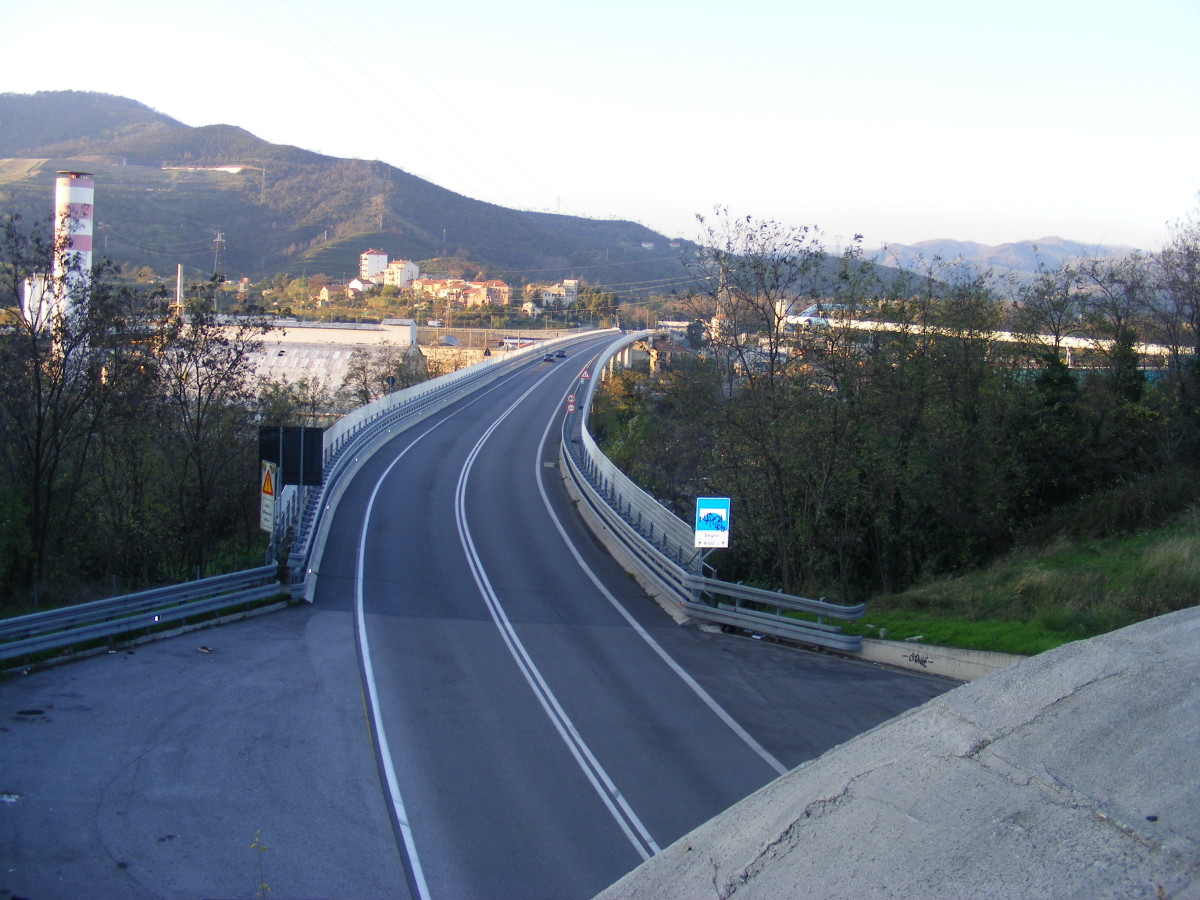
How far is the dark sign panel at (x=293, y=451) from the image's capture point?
1811 cm

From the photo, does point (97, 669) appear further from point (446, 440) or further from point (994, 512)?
point (446, 440)

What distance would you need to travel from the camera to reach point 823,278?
61.5 feet

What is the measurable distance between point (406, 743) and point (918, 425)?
548 inches

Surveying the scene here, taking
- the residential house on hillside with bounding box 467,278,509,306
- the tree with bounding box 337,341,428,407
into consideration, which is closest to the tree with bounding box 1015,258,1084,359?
the tree with bounding box 337,341,428,407

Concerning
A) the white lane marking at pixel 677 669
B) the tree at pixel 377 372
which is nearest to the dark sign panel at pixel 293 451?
the white lane marking at pixel 677 669

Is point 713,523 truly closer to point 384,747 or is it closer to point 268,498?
point 384,747

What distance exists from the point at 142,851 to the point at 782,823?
5.01m

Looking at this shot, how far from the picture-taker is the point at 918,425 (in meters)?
20.0

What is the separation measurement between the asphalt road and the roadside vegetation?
4.02 meters

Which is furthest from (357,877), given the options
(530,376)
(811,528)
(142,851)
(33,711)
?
(530,376)

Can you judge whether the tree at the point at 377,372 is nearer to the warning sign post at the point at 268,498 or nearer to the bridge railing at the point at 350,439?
the bridge railing at the point at 350,439

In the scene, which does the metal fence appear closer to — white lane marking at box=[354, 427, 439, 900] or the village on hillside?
white lane marking at box=[354, 427, 439, 900]

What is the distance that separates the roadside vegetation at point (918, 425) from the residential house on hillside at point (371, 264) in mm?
146178

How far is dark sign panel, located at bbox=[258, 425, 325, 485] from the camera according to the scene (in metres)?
18.1
